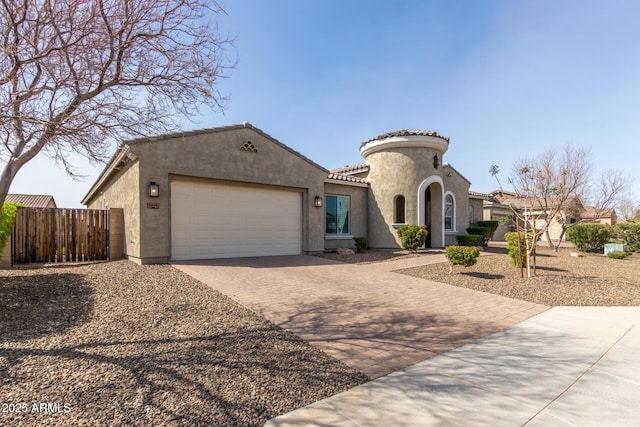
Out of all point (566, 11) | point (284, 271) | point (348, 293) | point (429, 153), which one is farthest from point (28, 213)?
point (566, 11)

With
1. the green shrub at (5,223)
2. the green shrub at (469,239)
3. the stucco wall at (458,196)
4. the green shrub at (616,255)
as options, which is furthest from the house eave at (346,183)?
the green shrub at (616,255)

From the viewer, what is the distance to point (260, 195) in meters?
12.1

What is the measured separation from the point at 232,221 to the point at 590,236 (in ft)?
62.4

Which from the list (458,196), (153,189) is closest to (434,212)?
(458,196)

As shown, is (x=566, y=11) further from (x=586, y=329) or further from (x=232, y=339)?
(x=232, y=339)

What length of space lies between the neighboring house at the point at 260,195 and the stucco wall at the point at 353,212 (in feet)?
0.17

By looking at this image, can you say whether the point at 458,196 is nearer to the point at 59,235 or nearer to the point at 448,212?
the point at 448,212

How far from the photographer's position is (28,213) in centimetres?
1034

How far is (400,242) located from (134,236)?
11.7m

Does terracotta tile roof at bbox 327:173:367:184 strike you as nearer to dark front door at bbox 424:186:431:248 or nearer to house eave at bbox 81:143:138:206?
dark front door at bbox 424:186:431:248

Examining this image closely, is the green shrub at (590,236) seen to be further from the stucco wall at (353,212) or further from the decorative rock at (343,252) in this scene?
the decorative rock at (343,252)

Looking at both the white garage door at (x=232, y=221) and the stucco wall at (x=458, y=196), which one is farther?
the stucco wall at (x=458, y=196)

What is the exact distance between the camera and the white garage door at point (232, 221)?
1038cm

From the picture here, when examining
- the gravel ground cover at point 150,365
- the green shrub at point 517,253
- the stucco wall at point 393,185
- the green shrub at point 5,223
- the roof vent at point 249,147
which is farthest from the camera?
the stucco wall at point 393,185
